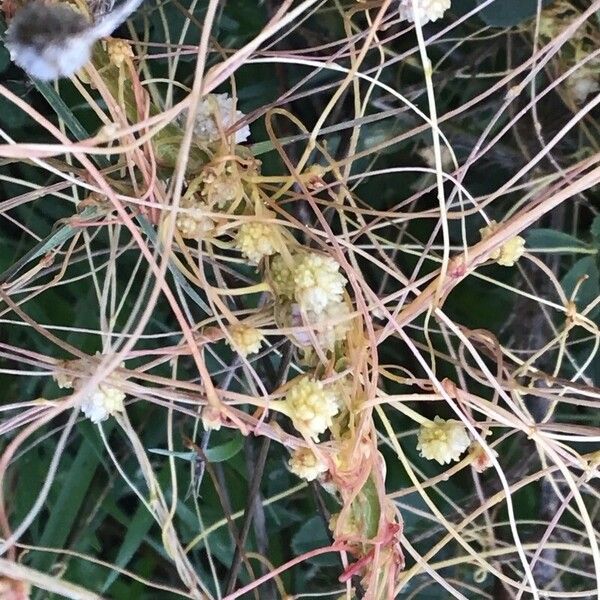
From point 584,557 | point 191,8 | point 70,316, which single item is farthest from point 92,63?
point 584,557

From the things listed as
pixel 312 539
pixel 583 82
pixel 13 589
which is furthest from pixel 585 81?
pixel 13 589

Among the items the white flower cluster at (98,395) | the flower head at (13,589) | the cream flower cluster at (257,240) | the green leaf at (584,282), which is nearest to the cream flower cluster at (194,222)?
the cream flower cluster at (257,240)

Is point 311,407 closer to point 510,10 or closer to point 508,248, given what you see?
point 508,248

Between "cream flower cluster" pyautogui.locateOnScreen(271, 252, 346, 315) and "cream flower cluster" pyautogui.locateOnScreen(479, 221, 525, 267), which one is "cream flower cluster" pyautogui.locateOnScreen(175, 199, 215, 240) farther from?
"cream flower cluster" pyautogui.locateOnScreen(479, 221, 525, 267)

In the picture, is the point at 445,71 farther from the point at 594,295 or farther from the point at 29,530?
the point at 29,530

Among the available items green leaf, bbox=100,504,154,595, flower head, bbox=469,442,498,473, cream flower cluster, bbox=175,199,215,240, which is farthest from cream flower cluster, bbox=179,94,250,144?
green leaf, bbox=100,504,154,595

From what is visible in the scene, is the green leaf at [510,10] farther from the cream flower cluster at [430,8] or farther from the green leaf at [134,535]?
the green leaf at [134,535]
